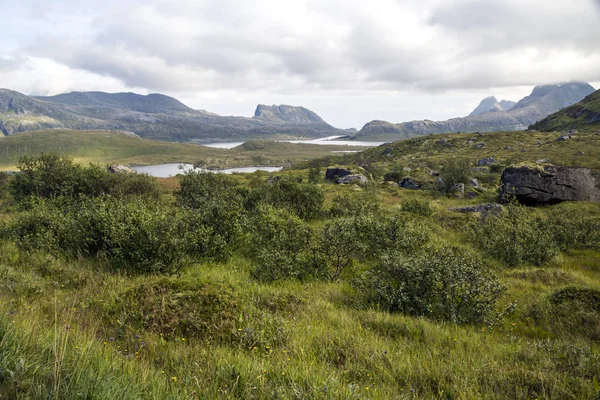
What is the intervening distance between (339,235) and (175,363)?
341 inches

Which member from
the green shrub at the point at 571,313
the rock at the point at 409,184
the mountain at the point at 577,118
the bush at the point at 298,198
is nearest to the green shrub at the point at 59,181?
the bush at the point at 298,198

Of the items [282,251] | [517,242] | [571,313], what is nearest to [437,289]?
[571,313]

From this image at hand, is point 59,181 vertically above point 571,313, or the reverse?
point 59,181

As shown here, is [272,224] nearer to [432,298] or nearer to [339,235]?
[339,235]

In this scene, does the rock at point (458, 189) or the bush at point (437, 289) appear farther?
the rock at point (458, 189)

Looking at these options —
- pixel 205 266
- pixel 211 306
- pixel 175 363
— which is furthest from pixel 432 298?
pixel 205 266

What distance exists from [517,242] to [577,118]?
207203mm

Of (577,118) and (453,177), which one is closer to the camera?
(453,177)

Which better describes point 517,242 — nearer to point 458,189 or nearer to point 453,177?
point 458,189

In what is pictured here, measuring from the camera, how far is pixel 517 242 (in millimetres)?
14953

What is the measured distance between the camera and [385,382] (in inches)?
181

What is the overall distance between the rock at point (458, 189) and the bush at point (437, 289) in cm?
3341

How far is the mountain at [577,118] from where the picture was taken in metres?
148

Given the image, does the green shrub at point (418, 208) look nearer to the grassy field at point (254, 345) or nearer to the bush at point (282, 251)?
the bush at point (282, 251)
